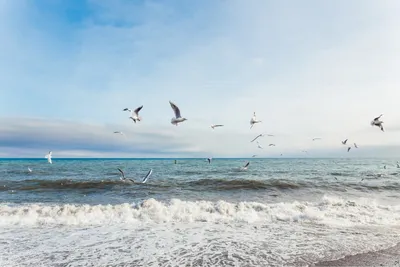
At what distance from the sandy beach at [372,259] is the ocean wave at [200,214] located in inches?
124

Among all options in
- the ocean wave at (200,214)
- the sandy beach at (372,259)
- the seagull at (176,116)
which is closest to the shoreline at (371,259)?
the sandy beach at (372,259)

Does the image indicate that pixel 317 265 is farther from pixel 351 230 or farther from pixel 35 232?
pixel 35 232

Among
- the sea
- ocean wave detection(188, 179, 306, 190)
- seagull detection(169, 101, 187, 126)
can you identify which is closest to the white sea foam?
the sea

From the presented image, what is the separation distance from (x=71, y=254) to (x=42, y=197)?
36.4ft

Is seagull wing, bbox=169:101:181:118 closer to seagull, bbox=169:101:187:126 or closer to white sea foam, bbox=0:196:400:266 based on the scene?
seagull, bbox=169:101:187:126

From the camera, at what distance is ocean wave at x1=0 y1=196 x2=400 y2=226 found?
1119cm

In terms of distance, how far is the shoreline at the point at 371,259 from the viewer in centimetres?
693

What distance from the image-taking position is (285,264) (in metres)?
6.89

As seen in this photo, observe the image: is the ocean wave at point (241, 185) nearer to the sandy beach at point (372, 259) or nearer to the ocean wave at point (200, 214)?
the ocean wave at point (200, 214)

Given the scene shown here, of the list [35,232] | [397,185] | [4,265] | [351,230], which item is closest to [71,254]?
[4,265]

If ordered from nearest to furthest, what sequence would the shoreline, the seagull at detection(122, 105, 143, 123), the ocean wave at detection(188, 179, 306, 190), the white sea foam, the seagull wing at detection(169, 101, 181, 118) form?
the shoreline < the white sea foam < the seagull wing at detection(169, 101, 181, 118) < the seagull at detection(122, 105, 143, 123) < the ocean wave at detection(188, 179, 306, 190)

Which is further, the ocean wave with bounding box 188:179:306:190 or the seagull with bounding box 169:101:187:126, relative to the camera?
the ocean wave with bounding box 188:179:306:190

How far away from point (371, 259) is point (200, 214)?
6366 mm

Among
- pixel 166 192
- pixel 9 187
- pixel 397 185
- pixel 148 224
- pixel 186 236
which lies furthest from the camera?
pixel 397 185
